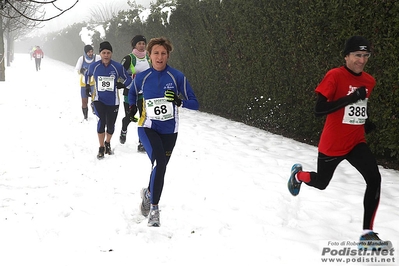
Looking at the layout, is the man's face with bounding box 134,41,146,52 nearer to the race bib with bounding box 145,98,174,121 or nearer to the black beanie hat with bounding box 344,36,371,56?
the race bib with bounding box 145,98,174,121

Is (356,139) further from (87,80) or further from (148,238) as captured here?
(87,80)

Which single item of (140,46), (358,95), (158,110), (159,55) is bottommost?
(158,110)

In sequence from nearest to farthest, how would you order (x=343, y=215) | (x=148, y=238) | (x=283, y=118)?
(x=148, y=238) → (x=343, y=215) → (x=283, y=118)

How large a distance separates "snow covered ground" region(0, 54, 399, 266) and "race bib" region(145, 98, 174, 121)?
1.19 m

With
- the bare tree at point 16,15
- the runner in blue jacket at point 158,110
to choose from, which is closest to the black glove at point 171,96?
the runner in blue jacket at point 158,110

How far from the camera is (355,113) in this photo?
11.0 feet

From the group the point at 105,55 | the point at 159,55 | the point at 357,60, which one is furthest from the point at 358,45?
the point at 105,55

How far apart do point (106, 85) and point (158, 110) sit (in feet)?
9.10

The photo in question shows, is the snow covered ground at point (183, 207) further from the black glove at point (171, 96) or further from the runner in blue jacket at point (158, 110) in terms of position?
the black glove at point (171, 96)

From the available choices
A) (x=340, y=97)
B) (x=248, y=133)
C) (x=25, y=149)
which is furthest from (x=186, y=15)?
(x=340, y=97)

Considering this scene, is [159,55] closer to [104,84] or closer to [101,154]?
[104,84]

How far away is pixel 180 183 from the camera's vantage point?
5.29 meters

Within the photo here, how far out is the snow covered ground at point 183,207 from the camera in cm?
332

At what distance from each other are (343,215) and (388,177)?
1805 millimetres
